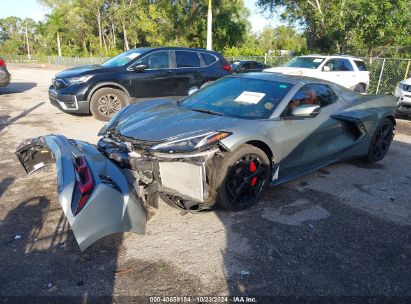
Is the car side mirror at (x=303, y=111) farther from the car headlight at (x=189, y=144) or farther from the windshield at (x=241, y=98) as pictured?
the car headlight at (x=189, y=144)

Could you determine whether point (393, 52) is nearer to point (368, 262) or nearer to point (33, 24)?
point (368, 262)

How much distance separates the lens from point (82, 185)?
282 cm

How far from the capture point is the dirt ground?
8.61ft

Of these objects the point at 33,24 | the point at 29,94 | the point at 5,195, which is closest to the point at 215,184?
the point at 5,195

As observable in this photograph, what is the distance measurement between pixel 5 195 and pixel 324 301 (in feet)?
11.5

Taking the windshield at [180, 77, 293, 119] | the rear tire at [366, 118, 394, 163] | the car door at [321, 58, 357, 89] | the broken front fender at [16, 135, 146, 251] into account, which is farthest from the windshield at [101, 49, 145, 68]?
the car door at [321, 58, 357, 89]

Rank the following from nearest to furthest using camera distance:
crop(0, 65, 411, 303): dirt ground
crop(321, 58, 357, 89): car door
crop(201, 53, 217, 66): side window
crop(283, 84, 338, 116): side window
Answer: crop(0, 65, 411, 303): dirt ground → crop(283, 84, 338, 116): side window → crop(201, 53, 217, 66): side window → crop(321, 58, 357, 89): car door

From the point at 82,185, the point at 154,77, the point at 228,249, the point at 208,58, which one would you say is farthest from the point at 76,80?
the point at 228,249

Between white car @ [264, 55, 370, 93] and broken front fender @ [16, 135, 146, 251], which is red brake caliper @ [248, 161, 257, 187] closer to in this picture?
broken front fender @ [16, 135, 146, 251]

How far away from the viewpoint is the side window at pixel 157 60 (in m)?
8.48

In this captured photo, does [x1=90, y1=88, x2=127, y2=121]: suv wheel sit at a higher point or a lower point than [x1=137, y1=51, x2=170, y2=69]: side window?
lower

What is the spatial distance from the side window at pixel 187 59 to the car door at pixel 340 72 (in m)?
4.62

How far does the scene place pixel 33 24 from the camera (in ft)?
292

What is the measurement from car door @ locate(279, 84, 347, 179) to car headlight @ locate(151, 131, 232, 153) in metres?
1.02
